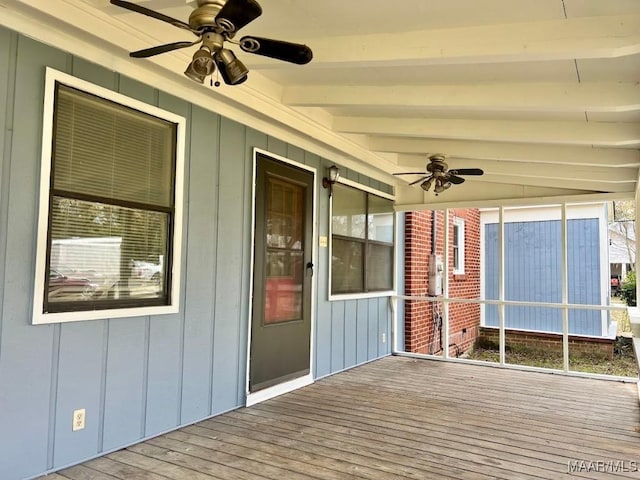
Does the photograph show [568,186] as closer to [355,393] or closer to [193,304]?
[355,393]

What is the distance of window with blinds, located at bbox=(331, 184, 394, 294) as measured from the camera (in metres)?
5.49

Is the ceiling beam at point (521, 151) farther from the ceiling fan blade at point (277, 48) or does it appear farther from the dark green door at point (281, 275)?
the ceiling fan blade at point (277, 48)

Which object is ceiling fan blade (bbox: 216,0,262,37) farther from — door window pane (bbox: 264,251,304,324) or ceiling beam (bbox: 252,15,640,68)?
door window pane (bbox: 264,251,304,324)

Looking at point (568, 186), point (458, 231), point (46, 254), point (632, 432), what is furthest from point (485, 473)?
point (458, 231)

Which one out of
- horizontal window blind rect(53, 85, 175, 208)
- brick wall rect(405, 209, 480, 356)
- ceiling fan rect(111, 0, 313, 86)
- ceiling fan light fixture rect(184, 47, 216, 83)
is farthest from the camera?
brick wall rect(405, 209, 480, 356)

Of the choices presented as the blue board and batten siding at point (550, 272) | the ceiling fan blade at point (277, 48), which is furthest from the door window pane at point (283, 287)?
the blue board and batten siding at point (550, 272)

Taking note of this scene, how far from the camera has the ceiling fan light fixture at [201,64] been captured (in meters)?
2.26

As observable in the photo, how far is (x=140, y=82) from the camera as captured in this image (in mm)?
3146

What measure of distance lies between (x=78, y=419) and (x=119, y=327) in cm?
58

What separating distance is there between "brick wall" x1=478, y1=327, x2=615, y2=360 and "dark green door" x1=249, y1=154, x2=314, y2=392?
4019 mm


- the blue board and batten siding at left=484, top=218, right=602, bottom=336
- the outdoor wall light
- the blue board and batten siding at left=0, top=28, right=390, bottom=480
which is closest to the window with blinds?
the outdoor wall light

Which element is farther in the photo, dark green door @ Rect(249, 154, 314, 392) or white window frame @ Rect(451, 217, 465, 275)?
white window frame @ Rect(451, 217, 465, 275)

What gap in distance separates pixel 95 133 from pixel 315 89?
5.96 ft

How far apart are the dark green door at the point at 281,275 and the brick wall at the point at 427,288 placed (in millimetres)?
2701
